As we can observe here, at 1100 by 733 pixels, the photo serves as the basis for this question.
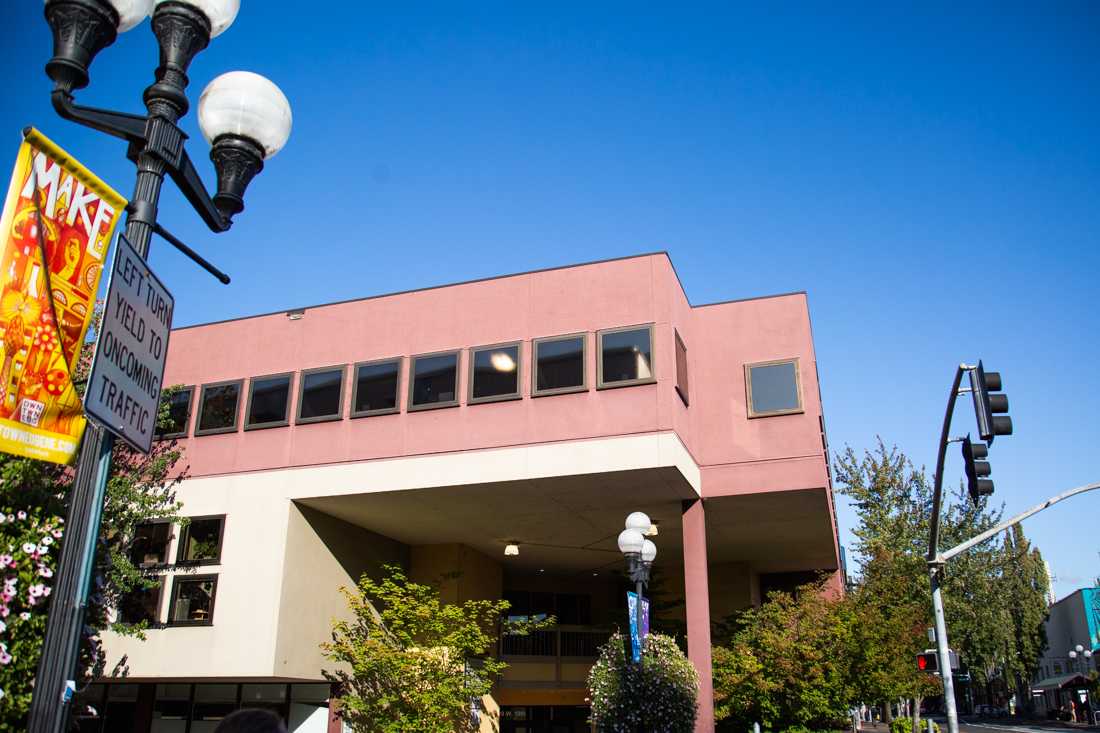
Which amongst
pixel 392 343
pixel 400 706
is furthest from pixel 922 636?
pixel 392 343

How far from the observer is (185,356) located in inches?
909

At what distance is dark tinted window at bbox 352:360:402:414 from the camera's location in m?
20.6

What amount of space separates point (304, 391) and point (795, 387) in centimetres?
1194

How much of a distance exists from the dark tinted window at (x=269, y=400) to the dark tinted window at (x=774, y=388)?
11.4m

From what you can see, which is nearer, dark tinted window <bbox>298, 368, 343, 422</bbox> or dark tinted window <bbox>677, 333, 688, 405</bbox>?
dark tinted window <bbox>677, 333, 688, 405</bbox>

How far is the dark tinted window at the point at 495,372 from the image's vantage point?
1961 centimetres

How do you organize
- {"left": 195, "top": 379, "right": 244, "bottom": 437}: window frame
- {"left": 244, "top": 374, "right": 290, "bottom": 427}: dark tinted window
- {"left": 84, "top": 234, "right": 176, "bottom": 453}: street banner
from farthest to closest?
1. {"left": 195, "top": 379, "right": 244, "bottom": 437}: window frame
2. {"left": 244, "top": 374, "right": 290, "bottom": 427}: dark tinted window
3. {"left": 84, "top": 234, "right": 176, "bottom": 453}: street banner

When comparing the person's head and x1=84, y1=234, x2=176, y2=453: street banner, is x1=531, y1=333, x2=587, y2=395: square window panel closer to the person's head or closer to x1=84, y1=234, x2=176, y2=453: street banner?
x1=84, y1=234, x2=176, y2=453: street banner

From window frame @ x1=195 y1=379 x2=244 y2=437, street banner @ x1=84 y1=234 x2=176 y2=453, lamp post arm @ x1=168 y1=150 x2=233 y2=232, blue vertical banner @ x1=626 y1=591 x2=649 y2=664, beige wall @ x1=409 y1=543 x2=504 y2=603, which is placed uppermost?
window frame @ x1=195 y1=379 x2=244 y2=437

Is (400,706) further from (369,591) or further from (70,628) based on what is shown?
(70,628)

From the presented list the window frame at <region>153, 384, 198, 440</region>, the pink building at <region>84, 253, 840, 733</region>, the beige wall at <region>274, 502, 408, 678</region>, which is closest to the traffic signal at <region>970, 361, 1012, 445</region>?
the pink building at <region>84, 253, 840, 733</region>

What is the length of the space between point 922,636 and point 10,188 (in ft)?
104

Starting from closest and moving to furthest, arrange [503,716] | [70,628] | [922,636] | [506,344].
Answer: [70,628], [506,344], [503,716], [922,636]

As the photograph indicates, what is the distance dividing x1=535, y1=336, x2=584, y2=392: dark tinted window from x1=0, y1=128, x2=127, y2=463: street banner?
1358 cm
